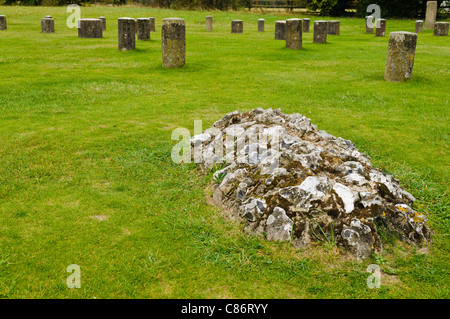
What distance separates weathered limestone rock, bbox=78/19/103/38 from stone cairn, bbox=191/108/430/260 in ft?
59.4

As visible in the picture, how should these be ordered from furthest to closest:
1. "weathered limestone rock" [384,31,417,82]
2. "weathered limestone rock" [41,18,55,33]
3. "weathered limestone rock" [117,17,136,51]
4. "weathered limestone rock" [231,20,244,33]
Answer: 1. "weathered limestone rock" [231,20,244,33]
2. "weathered limestone rock" [41,18,55,33]
3. "weathered limestone rock" [117,17,136,51]
4. "weathered limestone rock" [384,31,417,82]

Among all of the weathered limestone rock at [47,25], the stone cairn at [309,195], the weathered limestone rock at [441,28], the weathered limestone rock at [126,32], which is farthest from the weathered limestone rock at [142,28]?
the weathered limestone rock at [441,28]

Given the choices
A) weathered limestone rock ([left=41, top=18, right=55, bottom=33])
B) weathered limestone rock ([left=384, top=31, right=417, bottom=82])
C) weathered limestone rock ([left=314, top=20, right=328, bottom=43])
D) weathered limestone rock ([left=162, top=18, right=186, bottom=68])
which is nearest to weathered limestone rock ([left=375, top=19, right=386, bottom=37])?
weathered limestone rock ([left=314, top=20, right=328, bottom=43])

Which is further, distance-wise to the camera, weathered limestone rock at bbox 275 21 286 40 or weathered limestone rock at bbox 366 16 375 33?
weathered limestone rock at bbox 366 16 375 33

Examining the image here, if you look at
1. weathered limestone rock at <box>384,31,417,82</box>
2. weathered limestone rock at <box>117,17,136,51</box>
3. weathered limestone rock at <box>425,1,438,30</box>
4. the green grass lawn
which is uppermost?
weathered limestone rock at <box>425,1,438,30</box>

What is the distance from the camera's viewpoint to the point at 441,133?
7.48 m

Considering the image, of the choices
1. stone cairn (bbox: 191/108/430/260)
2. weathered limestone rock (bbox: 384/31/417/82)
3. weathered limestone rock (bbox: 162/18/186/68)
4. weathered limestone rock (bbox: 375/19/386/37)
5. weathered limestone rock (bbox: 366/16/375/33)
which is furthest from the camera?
weathered limestone rock (bbox: 366/16/375/33)

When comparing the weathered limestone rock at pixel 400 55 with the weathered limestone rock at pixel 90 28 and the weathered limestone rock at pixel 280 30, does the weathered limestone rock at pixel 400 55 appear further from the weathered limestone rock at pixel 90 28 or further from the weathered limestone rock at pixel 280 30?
the weathered limestone rock at pixel 90 28

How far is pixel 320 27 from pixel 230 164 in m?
17.4

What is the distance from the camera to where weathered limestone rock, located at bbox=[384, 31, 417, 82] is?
10867 millimetres

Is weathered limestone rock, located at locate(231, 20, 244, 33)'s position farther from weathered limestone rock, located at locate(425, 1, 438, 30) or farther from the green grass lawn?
the green grass lawn

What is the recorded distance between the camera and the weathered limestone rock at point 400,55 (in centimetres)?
1087

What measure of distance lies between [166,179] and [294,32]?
1433 cm

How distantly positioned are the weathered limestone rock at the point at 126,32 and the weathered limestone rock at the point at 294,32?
6.87m
